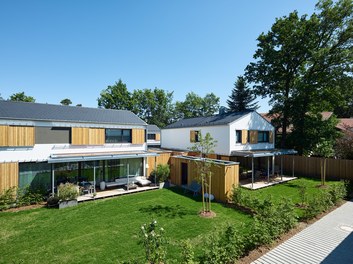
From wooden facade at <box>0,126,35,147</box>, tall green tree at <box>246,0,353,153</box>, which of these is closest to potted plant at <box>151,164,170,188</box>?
wooden facade at <box>0,126,35,147</box>

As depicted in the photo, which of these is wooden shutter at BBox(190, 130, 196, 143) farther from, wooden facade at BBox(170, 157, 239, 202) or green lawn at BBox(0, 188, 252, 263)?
green lawn at BBox(0, 188, 252, 263)

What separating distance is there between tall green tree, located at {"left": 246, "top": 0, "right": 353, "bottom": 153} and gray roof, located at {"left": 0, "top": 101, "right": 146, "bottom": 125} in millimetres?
18723

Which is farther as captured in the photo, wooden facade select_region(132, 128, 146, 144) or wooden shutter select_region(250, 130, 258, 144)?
wooden shutter select_region(250, 130, 258, 144)

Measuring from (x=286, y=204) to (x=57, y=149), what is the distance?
15281 millimetres

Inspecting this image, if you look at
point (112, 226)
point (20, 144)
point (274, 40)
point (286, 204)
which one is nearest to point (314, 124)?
point (274, 40)

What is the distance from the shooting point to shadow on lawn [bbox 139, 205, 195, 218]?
11089 millimetres

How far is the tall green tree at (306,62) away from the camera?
2250 cm

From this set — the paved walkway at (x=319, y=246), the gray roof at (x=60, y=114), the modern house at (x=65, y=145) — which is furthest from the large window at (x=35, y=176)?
the paved walkway at (x=319, y=246)

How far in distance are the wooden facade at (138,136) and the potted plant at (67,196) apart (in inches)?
281

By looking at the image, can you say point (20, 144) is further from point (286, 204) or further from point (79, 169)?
point (286, 204)

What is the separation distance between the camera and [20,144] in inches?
528

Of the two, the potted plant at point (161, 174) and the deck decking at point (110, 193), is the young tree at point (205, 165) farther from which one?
the deck decking at point (110, 193)

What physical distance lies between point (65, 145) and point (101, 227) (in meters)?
8.49

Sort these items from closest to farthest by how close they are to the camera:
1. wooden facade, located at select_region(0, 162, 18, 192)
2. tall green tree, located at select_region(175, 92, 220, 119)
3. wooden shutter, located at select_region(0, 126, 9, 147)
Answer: wooden facade, located at select_region(0, 162, 18, 192), wooden shutter, located at select_region(0, 126, 9, 147), tall green tree, located at select_region(175, 92, 220, 119)
